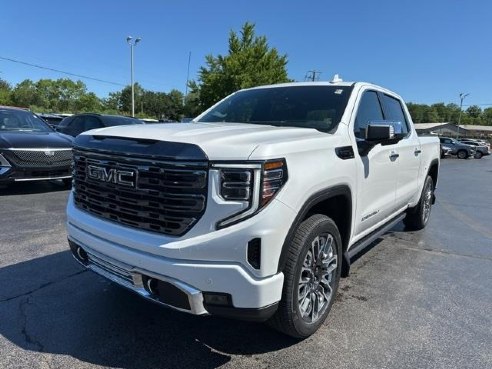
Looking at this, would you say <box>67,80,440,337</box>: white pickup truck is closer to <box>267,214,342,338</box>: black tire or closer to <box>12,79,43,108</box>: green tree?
<box>267,214,342,338</box>: black tire

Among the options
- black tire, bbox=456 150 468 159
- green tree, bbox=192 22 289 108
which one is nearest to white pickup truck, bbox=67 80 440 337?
green tree, bbox=192 22 289 108

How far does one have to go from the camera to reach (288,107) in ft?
13.6

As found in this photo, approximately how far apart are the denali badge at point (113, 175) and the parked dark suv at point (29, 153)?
5.51 m

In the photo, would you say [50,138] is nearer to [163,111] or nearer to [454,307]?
[454,307]

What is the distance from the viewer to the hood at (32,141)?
777cm

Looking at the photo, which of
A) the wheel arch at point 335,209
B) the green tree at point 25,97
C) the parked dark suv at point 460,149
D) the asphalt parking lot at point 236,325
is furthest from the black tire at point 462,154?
the green tree at point 25,97

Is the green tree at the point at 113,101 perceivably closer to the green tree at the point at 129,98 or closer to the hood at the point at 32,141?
the green tree at the point at 129,98

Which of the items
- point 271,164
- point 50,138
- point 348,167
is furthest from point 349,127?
point 50,138

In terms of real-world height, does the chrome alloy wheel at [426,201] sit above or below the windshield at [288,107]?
below

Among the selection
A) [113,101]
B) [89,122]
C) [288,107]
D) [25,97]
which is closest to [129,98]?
[113,101]

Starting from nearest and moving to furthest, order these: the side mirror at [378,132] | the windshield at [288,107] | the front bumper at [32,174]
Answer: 1. the side mirror at [378,132]
2. the windshield at [288,107]
3. the front bumper at [32,174]

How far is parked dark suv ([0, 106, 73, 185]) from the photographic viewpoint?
7676 millimetres

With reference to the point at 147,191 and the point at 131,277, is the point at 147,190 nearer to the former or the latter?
the point at 147,191

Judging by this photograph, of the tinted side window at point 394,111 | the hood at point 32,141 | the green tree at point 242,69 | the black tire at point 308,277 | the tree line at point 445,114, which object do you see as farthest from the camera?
the tree line at point 445,114
